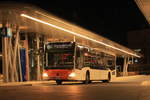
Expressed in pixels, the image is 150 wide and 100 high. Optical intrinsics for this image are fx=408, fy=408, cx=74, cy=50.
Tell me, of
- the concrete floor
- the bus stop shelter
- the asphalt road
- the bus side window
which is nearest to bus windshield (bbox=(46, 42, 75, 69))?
the bus side window

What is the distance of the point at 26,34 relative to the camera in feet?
114

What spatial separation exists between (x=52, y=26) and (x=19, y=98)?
44.7ft

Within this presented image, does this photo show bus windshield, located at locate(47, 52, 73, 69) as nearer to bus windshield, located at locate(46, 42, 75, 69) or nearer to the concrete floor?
bus windshield, located at locate(46, 42, 75, 69)

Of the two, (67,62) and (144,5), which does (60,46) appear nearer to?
(67,62)

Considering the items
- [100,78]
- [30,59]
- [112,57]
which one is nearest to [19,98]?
[100,78]

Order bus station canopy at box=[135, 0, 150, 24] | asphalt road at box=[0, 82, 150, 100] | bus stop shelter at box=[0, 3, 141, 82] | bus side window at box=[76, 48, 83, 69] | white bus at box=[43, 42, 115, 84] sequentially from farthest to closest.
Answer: bus side window at box=[76, 48, 83, 69] → white bus at box=[43, 42, 115, 84] → bus stop shelter at box=[0, 3, 141, 82] → bus station canopy at box=[135, 0, 150, 24] → asphalt road at box=[0, 82, 150, 100]

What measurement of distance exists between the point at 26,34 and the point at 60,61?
8.87m

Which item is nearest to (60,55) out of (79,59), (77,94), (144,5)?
(79,59)

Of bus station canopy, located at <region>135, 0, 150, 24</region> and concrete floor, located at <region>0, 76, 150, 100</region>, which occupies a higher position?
bus station canopy, located at <region>135, 0, 150, 24</region>

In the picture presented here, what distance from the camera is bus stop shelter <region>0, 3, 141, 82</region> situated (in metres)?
23.8

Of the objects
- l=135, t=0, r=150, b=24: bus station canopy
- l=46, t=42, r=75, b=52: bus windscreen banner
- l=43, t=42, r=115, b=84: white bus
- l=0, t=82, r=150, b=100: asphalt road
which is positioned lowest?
l=0, t=82, r=150, b=100: asphalt road

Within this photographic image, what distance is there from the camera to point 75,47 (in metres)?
27.1

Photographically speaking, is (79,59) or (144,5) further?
(79,59)

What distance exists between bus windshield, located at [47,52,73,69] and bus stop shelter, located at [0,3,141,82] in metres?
0.92
